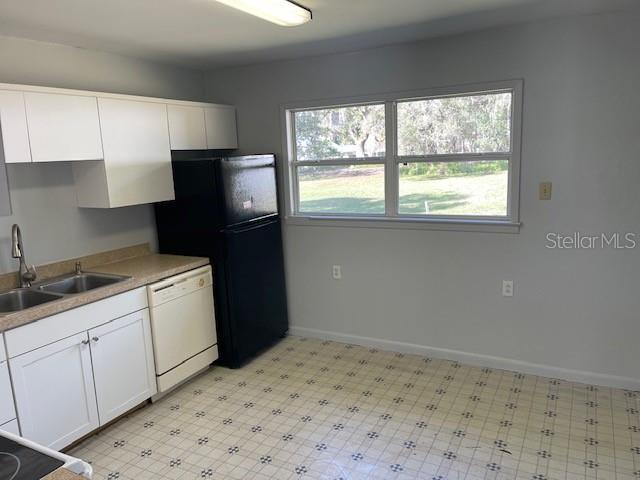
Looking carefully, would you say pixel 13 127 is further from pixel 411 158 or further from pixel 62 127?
pixel 411 158

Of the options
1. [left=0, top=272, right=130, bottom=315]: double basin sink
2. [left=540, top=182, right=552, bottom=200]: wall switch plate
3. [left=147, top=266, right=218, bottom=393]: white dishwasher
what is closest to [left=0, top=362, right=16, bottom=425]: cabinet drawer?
[left=0, top=272, right=130, bottom=315]: double basin sink

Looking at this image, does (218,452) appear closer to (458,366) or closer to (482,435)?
(482,435)

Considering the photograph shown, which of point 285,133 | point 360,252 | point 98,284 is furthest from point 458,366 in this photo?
point 98,284

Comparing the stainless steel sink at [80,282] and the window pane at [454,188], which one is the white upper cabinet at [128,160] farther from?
the window pane at [454,188]

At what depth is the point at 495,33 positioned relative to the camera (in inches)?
122

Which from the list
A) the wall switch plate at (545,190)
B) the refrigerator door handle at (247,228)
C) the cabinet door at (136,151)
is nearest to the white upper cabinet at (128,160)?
the cabinet door at (136,151)

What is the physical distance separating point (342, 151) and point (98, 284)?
204 centimetres

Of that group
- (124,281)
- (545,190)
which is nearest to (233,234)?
(124,281)

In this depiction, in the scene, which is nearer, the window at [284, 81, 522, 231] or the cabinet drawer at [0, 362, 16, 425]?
the cabinet drawer at [0, 362, 16, 425]

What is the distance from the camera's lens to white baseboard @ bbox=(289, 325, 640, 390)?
314cm

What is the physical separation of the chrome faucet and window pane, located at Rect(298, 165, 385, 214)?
2.06 metres

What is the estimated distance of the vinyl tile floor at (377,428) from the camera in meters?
2.44

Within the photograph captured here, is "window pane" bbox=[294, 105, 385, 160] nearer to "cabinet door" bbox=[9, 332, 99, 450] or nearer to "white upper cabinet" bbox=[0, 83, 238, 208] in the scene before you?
"white upper cabinet" bbox=[0, 83, 238, 208]

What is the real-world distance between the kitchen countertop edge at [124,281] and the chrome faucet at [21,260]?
1.39 ft
